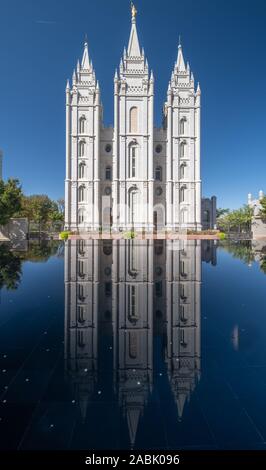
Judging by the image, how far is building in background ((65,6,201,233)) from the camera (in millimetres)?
37219

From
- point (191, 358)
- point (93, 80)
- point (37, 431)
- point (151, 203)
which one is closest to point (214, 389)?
point (191, 358)

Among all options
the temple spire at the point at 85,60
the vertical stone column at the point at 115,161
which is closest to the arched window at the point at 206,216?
the vertical stone column at the point at 115,161

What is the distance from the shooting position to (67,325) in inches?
192

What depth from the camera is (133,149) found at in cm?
3791

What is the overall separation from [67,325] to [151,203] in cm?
3345

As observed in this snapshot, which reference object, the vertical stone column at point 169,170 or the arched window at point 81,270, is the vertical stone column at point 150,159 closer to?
the vertical stone column at point 169,170

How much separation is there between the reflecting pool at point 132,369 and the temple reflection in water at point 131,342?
16mm

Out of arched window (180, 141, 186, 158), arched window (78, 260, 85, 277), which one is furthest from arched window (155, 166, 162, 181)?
arched window (78, 260, 85, 277)

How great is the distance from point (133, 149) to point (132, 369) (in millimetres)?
37273

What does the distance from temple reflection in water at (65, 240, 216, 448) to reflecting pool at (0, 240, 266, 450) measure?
0.02 m

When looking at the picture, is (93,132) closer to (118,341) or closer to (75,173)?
(75,173)

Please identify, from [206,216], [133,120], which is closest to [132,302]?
[133,120]
